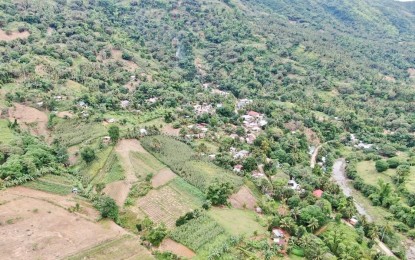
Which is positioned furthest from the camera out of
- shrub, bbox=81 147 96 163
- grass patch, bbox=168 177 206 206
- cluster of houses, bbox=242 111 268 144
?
cluster of houses, bbox=242 111 268 144

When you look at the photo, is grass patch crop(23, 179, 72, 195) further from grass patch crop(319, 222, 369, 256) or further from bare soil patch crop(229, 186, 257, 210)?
grass patch crop(319, 222, 369, 256)

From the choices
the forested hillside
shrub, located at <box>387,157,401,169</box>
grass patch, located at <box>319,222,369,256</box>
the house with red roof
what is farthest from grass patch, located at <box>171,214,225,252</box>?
shrub, located at <box>387,157,401,169</box>

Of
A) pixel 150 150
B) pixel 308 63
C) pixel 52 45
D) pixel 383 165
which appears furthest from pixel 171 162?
pixel 308 63

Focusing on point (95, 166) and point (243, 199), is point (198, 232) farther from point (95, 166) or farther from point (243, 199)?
point (95, 166)

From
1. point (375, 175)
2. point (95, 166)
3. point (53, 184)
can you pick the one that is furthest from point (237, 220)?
point (375, 175)

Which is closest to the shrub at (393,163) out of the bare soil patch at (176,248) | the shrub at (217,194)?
the shrub at (217,194)

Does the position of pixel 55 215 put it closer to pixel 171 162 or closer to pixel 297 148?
pixel 171 162
